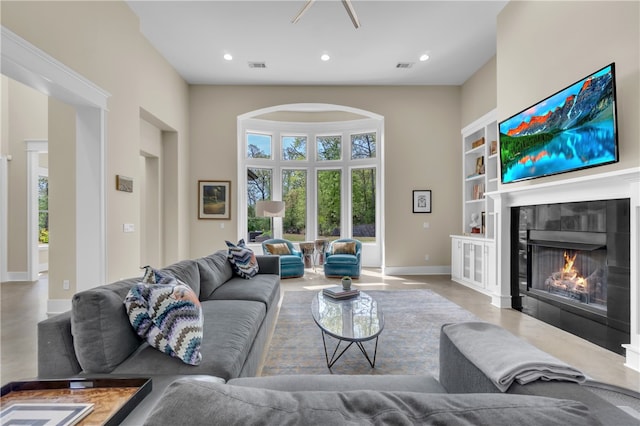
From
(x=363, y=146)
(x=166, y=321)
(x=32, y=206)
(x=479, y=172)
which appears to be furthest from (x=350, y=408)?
(x=32, y=206)

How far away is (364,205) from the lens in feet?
24.2

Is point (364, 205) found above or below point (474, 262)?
above

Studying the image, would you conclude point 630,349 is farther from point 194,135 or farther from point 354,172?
point 194,135

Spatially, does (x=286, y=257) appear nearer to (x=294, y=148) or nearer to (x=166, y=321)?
(x=294, y=148)

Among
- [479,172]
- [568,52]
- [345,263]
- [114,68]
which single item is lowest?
[345,263]

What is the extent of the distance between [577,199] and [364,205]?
4682 millimetres

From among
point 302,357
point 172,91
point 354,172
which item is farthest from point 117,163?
point 354,172

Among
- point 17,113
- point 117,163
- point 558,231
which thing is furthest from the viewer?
point 17,113

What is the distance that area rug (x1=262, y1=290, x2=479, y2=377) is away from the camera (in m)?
2.32

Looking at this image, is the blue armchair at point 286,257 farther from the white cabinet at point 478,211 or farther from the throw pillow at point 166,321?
the throw pillow at point 166,321

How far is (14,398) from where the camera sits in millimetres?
966

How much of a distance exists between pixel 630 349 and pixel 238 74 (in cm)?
637

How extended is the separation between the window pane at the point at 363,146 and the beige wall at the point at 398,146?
115 centimetres

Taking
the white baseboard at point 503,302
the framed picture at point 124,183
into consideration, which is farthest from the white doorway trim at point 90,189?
the white baseboard at point 503,302
